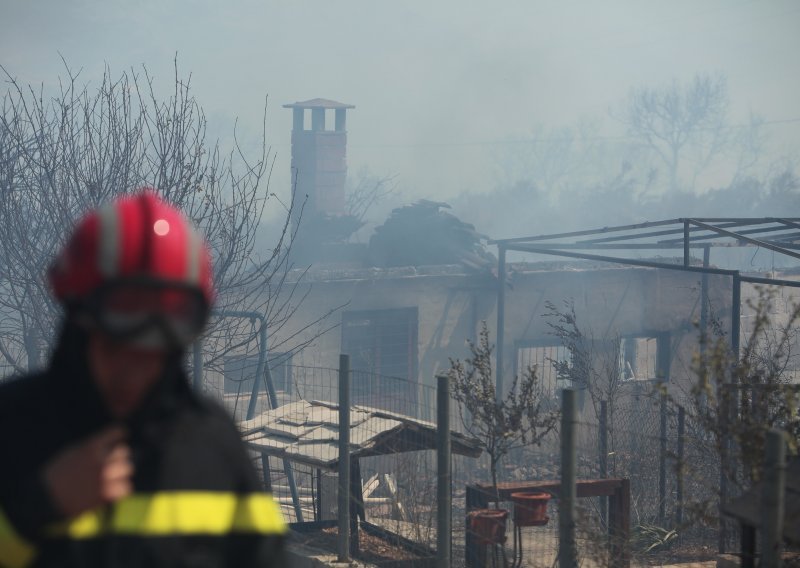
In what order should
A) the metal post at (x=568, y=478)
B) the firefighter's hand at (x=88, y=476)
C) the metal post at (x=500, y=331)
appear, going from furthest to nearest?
the metal post at (x=500, y=331) < the metal post at (x=568, y=478) < the firefighter's hand at (x=88, y=476)

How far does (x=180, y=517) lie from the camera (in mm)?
1309

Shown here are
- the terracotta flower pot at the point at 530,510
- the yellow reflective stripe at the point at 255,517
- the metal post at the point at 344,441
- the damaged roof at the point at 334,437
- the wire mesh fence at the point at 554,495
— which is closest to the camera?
the yellow reflective stripe at the point at 255,517

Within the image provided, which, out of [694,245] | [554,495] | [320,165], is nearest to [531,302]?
[694,245]

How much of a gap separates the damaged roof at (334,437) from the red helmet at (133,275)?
5361mm

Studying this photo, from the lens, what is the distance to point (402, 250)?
2448cm

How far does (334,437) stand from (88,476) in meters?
5.89

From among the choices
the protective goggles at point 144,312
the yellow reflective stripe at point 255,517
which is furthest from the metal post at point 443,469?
the protective goggles at point 144,312

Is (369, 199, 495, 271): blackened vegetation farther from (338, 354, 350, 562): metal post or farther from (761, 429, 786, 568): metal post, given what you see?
(761, 429, 786, 568): metal post

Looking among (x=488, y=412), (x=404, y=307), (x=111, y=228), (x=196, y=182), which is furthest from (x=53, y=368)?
(x=404, y=307)

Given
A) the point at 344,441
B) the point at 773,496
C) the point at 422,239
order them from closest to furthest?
the point at 773,496 → the point at 344,441 → the point at 422,239

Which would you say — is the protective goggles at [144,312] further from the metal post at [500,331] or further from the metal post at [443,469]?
the metal post at [500,331]

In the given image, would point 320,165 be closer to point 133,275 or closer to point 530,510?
point 530,510

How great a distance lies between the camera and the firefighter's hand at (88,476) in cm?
126

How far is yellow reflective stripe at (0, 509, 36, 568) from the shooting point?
1.28 metres
